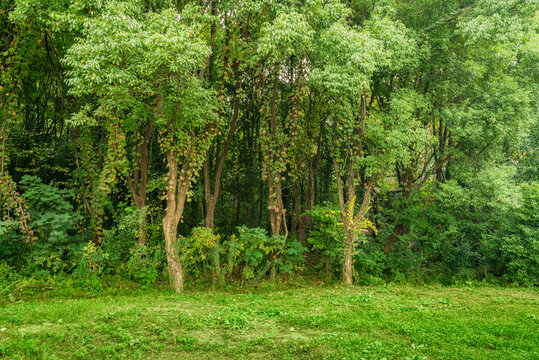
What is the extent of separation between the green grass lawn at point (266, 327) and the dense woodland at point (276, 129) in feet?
5.74

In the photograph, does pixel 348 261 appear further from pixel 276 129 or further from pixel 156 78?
pixel 156 78

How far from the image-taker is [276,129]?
31.1 ft

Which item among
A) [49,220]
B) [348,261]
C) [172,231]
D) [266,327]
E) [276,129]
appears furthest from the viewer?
[276,129]

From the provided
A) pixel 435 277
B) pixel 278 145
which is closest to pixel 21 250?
pixel 278 145

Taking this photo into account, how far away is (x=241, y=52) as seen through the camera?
857 cm

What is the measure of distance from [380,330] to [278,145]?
5.16 metres

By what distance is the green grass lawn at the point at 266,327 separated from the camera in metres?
4.46

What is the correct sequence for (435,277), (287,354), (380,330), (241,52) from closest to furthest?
(287,354)
(380,330)
(241,52)
(435,277)

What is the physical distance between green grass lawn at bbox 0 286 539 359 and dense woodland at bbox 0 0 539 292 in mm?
1748

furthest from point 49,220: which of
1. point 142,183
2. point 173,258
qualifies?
point 173,258

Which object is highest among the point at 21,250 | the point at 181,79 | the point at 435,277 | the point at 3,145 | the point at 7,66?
the point at 7,66

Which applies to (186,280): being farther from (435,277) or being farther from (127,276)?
(435,277)

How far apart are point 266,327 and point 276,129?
211 inches

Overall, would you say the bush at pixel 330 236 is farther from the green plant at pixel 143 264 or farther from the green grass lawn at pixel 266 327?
the green plant at pixel 143 264
